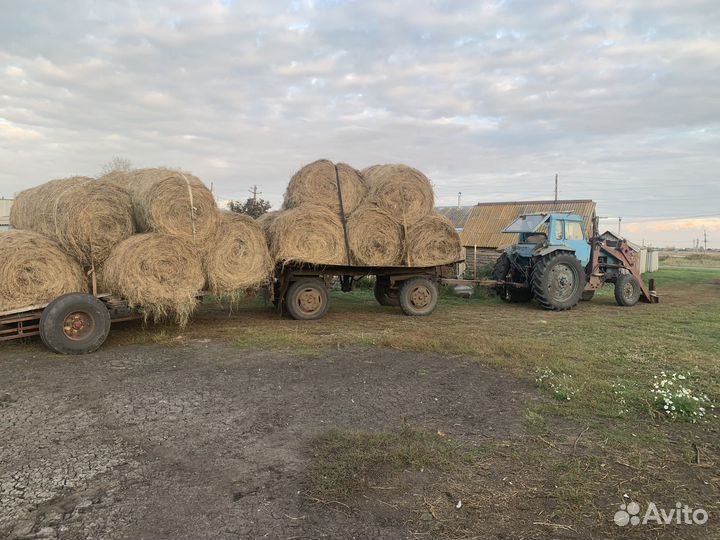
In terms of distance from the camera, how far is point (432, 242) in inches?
423

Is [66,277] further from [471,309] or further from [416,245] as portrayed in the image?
[471,309]

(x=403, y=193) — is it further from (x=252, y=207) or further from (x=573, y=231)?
(x=252, y=207)

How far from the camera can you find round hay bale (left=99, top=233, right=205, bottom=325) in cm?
744

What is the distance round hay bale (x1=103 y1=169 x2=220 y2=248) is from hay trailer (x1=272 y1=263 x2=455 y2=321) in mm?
2060

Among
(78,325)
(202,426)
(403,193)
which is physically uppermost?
(403,193)

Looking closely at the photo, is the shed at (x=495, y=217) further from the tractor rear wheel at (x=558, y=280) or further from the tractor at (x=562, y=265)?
the tractor rear wheel at (x=558, y=280)

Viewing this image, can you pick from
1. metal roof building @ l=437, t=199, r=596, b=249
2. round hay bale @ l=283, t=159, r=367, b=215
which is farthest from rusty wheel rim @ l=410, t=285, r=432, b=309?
metal roof building @ l=437, t=199, r=596, b=249

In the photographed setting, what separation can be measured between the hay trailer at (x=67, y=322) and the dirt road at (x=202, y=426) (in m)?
0.22

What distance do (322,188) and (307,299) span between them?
2.26 meters

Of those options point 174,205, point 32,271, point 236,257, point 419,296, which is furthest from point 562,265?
point 32,271

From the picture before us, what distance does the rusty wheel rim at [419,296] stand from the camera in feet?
37.5

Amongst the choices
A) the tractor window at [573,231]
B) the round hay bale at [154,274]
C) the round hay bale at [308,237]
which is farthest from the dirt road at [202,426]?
the tractor window at [573,231]

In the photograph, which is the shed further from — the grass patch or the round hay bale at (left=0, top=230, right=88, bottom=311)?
the grass patch

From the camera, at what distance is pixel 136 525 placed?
118 inches
